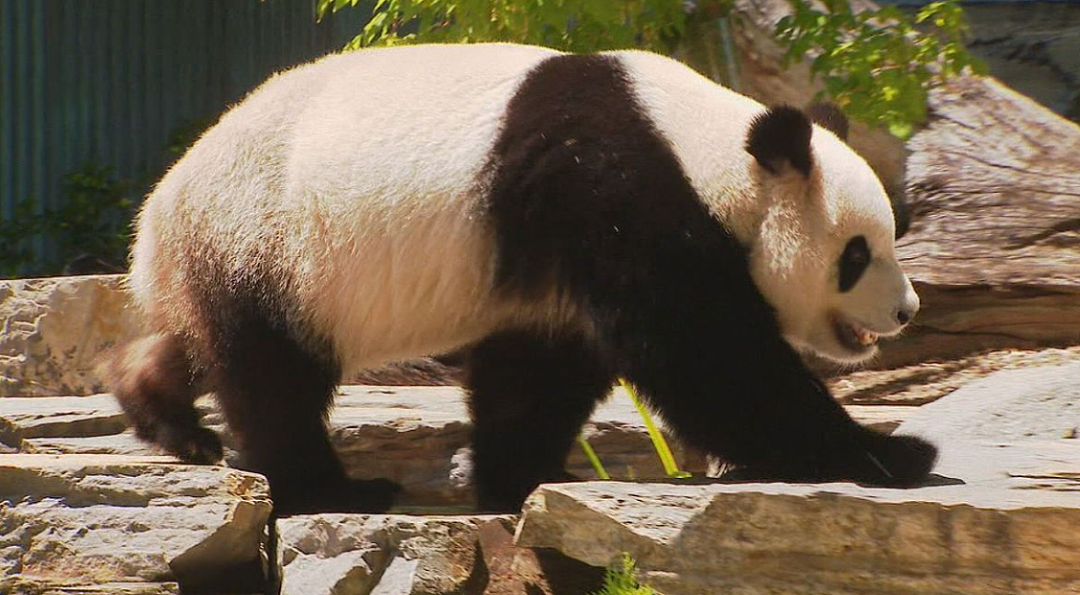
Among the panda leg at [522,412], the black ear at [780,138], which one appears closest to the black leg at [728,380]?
the black ear at [780,138]

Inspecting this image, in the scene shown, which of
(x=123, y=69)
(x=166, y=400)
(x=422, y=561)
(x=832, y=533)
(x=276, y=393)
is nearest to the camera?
(x=832, y=533)

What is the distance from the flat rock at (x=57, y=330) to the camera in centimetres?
551

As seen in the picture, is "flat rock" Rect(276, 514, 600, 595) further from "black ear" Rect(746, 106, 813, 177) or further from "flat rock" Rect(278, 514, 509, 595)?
"black ear" Rect(746, 106, 813, 177)

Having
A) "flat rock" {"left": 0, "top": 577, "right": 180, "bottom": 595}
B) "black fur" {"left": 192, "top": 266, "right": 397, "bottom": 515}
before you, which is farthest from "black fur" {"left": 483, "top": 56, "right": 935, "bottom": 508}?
"flat rock" {"left": 0, "top": 577, "right": 180, "bottom": 595}

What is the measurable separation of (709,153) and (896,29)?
2.36 meters

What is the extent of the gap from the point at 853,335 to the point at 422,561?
1202 millimetres

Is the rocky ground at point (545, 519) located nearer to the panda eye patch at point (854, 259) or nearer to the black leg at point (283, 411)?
the black leg at point (283, 411)

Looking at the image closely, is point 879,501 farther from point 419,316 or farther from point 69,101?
point 69,101

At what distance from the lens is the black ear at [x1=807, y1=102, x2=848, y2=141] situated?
376cm

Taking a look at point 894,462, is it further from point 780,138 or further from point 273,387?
point 273,387

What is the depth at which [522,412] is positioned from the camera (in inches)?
153

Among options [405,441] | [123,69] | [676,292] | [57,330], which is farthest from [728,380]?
[123,69]

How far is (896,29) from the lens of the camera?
5355mm

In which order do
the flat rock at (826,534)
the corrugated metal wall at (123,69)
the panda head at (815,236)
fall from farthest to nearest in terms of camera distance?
the corrugated metal wall at (123,69) < the panda head at (815,236) < the flat rock at (826,534)
